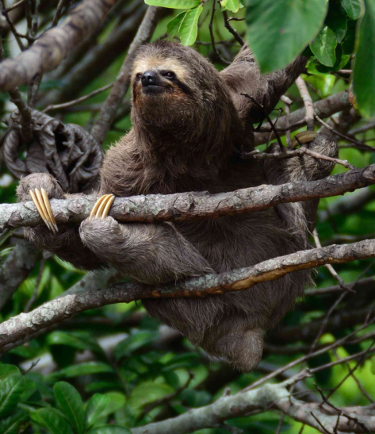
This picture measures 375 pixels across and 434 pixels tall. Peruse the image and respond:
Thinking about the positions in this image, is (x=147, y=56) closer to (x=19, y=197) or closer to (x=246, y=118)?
(x=246, y=118)

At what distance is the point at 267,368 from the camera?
7.55 m

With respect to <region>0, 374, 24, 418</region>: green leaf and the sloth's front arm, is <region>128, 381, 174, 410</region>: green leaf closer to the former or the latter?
<region>0, 374, 24, 418</region>: green leaf

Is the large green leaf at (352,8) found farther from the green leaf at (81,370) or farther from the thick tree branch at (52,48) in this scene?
the green leaf at (81,370)

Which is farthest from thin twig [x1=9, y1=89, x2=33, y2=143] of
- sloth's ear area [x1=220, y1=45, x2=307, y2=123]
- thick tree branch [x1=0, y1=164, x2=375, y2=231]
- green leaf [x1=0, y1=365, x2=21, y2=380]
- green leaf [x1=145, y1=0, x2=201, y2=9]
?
green leaf [x1=0, y1=365, x2=21, y2=380]

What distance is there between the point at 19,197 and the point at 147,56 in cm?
164

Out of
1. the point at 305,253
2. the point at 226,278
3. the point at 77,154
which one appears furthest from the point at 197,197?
the point at 77,154

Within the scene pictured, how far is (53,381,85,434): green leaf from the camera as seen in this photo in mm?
4828

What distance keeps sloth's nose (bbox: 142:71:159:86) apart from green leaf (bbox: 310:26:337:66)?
4.26 feet

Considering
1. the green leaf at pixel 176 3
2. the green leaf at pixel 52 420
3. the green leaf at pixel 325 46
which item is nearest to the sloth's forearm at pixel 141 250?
the green leaf at pixel 52 420

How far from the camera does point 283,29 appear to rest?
6.30 feet

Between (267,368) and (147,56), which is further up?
(147,56)

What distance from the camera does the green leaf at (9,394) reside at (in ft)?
15.0

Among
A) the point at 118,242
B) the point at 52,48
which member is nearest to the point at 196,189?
the point at 118,242

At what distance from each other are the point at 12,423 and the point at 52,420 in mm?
366
